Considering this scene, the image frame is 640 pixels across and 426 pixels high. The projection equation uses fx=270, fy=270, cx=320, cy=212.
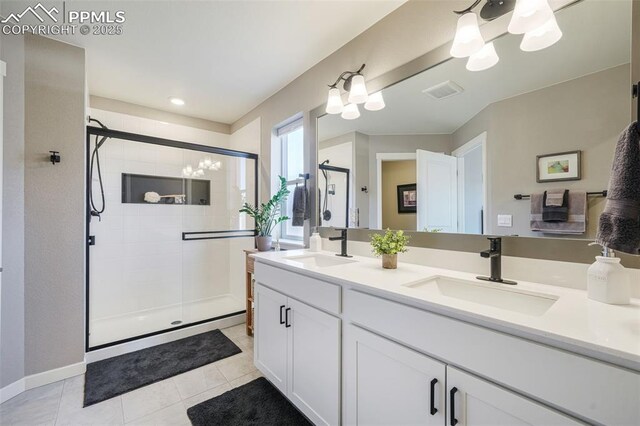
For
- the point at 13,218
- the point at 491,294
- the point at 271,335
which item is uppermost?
the point at 13,218

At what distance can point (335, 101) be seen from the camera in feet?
6.42

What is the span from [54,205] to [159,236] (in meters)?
1.24

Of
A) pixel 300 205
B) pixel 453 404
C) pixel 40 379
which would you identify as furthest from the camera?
pixel 300 205

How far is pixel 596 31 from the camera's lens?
1035 millimetres

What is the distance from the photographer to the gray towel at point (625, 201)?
0.73 metres

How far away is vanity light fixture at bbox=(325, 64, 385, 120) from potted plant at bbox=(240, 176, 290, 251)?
915 mm

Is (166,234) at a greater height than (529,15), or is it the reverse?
(529,15)

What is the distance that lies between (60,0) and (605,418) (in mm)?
3009

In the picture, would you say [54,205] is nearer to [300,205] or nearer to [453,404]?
[300,205]

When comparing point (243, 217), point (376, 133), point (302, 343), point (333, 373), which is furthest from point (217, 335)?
point (376, 133)

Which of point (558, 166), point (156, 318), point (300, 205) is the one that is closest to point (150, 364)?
point (156, 318)

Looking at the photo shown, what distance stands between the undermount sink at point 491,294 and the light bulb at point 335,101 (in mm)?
1326

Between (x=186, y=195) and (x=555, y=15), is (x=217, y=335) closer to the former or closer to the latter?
(x=186, y=195)

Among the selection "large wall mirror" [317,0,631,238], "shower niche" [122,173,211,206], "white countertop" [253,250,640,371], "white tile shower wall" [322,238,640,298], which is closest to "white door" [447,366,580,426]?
"white countertop" [253,250,640,371]
